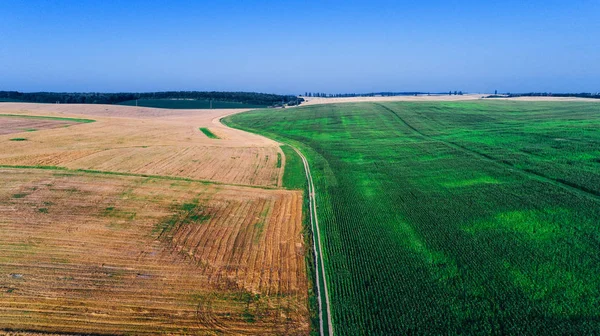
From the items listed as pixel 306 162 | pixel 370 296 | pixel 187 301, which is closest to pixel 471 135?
pixel 306 162

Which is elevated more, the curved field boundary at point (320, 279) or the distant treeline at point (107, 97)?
the distant treeline at point (107, 97)

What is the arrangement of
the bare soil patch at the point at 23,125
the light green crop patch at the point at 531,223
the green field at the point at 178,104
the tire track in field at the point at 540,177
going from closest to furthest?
the light green crop patch at the point at 531,223
the tire track in field at the point at 540,177
the bare soil patch at the point at 23,125
the green field at the point at 178,104

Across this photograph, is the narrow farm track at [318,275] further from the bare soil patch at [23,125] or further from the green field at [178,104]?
the green field at [178,104]

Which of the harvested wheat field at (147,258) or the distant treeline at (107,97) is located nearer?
the harvested wheat field at (147,258)

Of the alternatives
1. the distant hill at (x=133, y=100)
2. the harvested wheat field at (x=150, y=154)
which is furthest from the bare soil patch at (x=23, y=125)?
the distant hill at (x=133, y=100)

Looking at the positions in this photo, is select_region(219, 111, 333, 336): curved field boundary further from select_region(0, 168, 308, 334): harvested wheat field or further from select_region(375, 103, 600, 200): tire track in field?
select_region(375, 103, 600, 200): tire track in field

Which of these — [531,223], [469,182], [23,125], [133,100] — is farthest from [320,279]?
[133,100]
